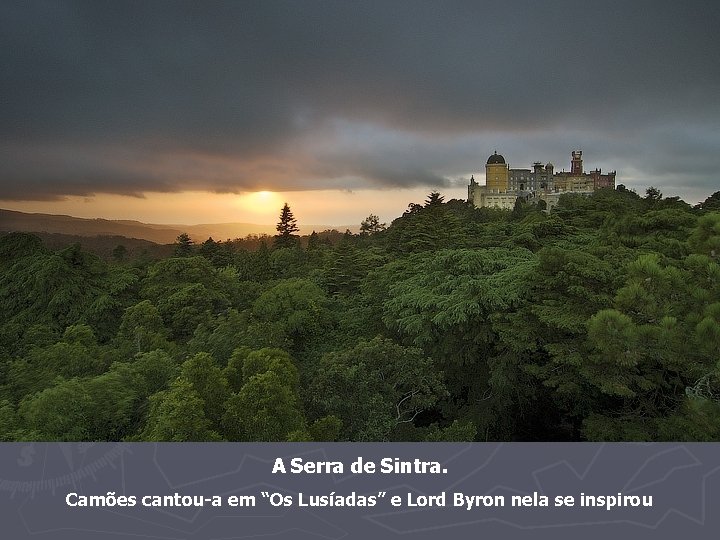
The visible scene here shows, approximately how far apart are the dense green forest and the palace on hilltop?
86.2 inches

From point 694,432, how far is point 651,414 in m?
1.33

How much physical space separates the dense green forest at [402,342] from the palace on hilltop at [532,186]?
2.19m

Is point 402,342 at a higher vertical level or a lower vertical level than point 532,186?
lower

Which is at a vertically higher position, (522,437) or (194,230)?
(194,230)

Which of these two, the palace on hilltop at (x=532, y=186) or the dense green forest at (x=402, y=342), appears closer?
the dense green forest at (x=402, y=342)

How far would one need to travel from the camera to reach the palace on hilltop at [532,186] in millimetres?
11523

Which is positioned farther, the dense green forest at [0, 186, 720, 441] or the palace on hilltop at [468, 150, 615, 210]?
the palace on hilltop at [468, 150, 615, 210]

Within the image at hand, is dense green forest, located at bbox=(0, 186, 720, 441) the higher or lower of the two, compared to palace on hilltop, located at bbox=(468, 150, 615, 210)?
lower

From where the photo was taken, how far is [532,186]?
15773 mm

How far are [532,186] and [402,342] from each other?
11382mm

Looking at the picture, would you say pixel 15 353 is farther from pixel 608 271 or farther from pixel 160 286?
pixel 608 271

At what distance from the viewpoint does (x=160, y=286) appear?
872 cm

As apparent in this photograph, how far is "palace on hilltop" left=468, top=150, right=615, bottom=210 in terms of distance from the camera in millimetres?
11523
